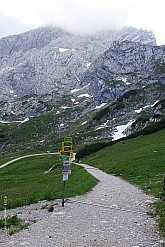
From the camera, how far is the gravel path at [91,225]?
11.8 meters

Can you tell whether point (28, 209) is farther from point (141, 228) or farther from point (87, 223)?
point (141, 228)

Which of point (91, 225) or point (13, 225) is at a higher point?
point (91, 225)

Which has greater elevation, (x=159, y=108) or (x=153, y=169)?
(x=159, y=108)

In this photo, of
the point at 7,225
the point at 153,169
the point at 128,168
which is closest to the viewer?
the point at 7,225

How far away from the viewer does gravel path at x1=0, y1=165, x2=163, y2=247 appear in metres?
11.8

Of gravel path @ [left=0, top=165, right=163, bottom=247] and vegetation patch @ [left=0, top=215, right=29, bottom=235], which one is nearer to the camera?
gravel path @ [left=0, top=165, right=163, bottom=247]

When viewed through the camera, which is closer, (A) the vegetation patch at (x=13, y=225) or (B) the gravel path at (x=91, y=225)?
(B) the gravel path at (x=91, y=225)

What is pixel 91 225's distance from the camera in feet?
46.9

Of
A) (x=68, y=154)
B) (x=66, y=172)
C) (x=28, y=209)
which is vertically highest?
(x=68, y=154)

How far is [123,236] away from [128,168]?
99.7 ft

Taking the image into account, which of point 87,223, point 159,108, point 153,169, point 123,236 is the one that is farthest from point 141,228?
point 159,108

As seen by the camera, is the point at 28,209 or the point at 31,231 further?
the point at 28,209

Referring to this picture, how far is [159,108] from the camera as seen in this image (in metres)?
162

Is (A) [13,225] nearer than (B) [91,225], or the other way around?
(B) [91,225]
